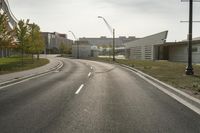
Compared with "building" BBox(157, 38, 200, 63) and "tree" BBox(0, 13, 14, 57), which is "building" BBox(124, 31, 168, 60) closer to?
"building" BBox(157, 38, 200, 63)

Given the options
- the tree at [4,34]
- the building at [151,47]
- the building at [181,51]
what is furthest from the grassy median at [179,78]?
the building at [151,47]

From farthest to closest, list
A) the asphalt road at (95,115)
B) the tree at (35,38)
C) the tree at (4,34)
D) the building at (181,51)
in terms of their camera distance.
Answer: the tree at (35,38), the building at (181,51), the tree at (4,34), the asphalt road at (95,115)

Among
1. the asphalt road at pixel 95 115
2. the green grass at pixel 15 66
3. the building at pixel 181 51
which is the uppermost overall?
the building at pixel 181 51

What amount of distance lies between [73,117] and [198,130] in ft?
9.73

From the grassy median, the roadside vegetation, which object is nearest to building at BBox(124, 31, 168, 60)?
the roadside vegetation


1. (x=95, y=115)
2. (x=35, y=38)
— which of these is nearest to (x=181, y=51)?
(x=35, y=38)

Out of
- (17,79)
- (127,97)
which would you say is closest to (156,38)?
(17,79)

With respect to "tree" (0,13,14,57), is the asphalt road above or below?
below

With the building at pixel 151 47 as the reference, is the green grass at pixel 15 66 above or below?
below

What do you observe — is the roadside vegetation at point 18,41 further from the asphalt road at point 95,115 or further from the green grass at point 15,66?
the asphalt road at point 95,115

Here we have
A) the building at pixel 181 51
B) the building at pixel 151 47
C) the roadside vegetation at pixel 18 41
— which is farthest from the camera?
the building at pixel 151 47

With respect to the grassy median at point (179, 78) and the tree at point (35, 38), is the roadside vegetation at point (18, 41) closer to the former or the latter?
Result: the tree at point (35, 38)

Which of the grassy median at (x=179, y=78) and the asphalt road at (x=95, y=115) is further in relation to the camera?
the grassy median at (x=179, y=78)

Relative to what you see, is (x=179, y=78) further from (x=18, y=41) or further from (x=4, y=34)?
(x=18, y=41)
